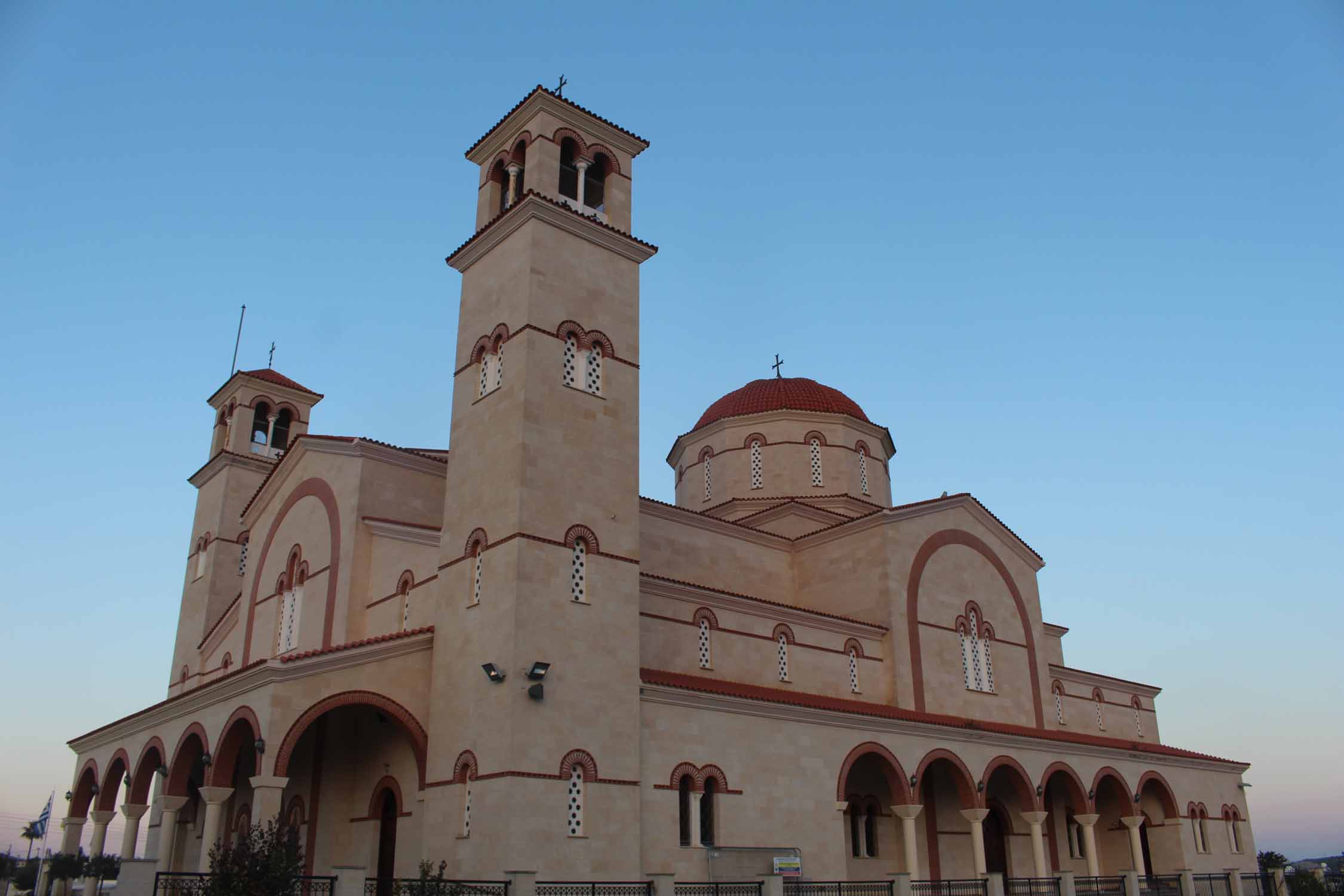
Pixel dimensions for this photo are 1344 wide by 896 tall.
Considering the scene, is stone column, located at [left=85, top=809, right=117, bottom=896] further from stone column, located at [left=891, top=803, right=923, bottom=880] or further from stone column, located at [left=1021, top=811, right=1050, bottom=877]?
stone column, located at [left=1021, top=811, right=1050, bottom=877]

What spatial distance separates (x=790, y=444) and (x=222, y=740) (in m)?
19.6

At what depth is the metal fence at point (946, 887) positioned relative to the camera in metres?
20.7

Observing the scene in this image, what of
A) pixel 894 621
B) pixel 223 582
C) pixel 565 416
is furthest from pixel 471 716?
pixel 223 582

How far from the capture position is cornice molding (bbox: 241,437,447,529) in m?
21.9

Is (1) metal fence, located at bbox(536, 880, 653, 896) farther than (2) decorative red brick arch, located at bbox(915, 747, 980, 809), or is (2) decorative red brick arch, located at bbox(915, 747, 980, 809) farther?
(2) decorative red brick arch, located at bbox(915, 747, 980, 809)

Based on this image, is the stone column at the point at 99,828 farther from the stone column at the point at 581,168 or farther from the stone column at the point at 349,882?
the stone column at the point at 581,168

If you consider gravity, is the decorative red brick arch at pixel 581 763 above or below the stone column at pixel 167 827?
above

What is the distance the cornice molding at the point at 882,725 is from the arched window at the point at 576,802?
6.24 feet

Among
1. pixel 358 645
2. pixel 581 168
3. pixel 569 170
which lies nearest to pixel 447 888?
pixel 358 645

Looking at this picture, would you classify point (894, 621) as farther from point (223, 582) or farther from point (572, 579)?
point (223, 582)

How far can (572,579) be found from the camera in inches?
711

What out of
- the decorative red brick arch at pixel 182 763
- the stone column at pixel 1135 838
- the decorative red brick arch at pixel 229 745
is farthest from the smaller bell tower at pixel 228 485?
the stone column at pixel 1135 838

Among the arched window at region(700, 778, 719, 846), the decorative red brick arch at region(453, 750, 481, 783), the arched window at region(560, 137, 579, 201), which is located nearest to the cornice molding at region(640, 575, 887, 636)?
the arched window at region(700, 778, 719, 846)

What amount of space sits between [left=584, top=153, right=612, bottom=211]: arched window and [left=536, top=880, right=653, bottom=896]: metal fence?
12.9 m
